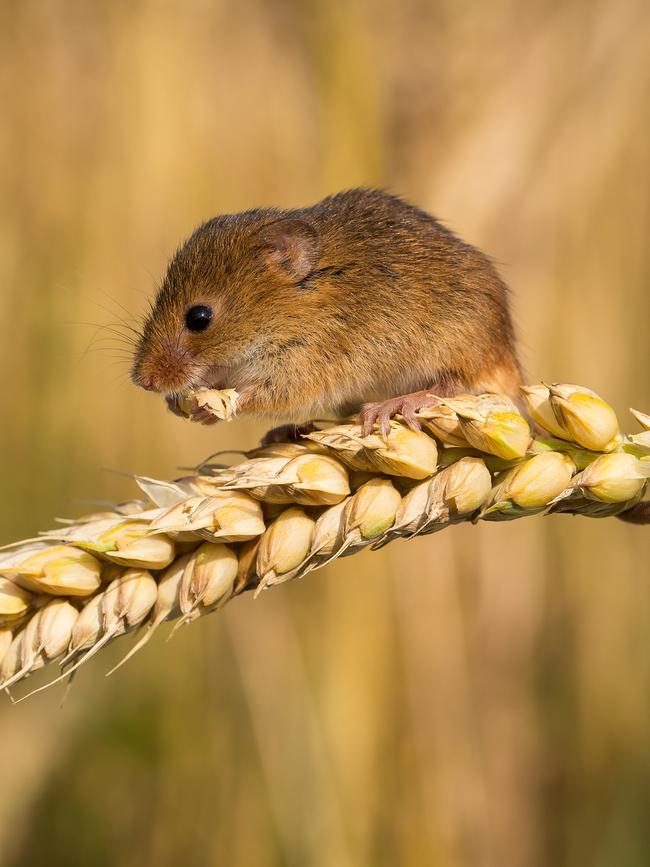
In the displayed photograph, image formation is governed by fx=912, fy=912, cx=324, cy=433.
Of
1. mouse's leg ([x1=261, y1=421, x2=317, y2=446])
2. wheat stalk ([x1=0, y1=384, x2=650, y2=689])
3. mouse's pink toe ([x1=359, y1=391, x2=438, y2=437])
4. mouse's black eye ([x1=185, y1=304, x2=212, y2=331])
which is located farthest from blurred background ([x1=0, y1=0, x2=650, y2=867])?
wheat stalk ([x1=0, y1=384, x2=650, y2=689])

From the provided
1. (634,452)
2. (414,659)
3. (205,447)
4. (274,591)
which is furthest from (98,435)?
(634,452)

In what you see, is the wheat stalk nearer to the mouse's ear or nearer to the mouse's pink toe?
the mouse's pink toe

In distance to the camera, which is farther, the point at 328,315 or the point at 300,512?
the point at 328,315

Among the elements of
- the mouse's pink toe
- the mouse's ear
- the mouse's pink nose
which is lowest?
the mouse's pink toe

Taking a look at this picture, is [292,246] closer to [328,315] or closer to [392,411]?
[328,315]

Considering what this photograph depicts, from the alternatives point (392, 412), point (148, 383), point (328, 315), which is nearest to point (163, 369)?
point (148, 383)

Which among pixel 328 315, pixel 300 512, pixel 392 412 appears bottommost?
pixel 300 512
